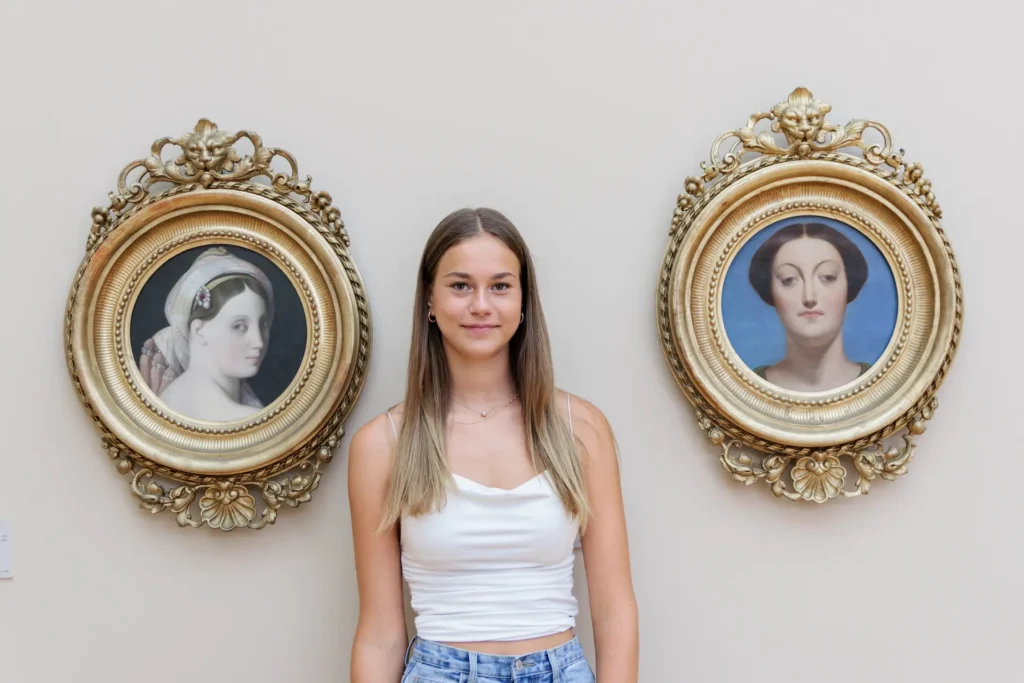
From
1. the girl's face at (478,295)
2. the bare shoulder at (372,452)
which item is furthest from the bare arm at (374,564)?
the girl's face at (478,295)

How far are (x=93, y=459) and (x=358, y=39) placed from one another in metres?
1.06

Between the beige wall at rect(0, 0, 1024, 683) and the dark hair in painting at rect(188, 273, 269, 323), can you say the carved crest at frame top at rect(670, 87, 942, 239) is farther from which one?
the dark hair in painting at rect(188, 273, 269, 323)

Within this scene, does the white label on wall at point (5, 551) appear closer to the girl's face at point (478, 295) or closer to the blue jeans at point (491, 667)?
the blue jeans at point (491, 667)

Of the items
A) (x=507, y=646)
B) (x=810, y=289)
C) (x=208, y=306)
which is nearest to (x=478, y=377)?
(x=507, y=646)

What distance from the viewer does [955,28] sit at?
1.82 metres

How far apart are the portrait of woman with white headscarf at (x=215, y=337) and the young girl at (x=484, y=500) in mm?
339

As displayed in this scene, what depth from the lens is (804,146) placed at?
1.76m

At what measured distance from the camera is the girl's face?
1.60 meters

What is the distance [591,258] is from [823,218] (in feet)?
1.57

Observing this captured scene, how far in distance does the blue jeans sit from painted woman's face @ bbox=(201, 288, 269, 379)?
0.68 metres

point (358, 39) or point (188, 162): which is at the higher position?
point (358, 39)

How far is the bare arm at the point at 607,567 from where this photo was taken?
5.32ft

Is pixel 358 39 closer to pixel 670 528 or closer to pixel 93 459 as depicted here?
pixel 93 459

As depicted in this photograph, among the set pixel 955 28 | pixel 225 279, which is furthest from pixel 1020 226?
pixel 225 279
